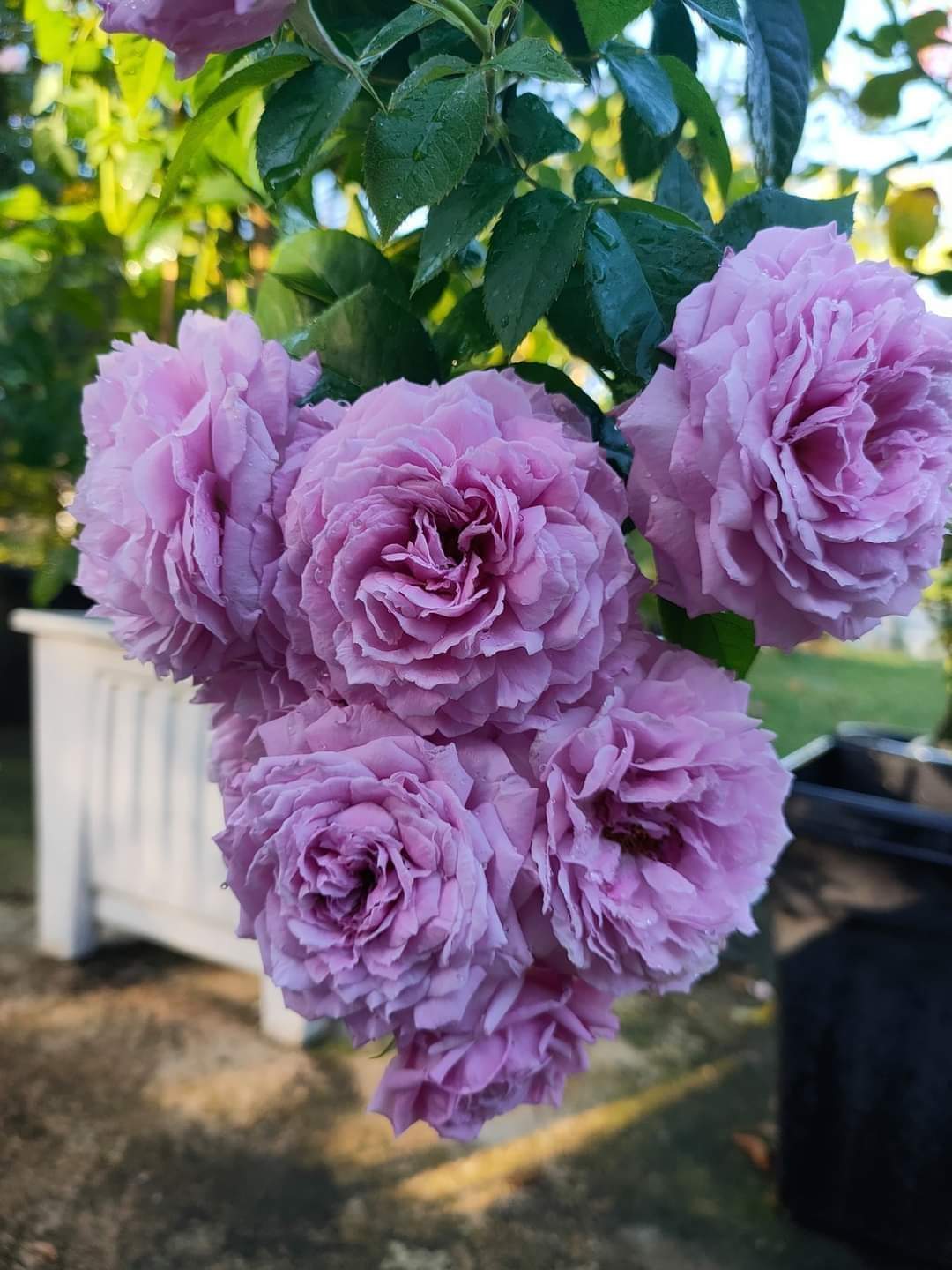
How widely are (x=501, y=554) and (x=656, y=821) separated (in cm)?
9

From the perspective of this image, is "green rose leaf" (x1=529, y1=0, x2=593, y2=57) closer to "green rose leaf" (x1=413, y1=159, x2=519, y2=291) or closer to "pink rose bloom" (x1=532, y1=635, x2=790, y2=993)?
"green rose leaf" (x1=413, y1=159, x2=519, y2=291)

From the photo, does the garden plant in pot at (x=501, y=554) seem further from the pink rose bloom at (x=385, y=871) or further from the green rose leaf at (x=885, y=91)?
the green rose leaf at (x=885, y=91)

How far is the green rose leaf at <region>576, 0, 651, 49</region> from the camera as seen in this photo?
0.29m

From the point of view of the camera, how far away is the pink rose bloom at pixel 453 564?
262mm

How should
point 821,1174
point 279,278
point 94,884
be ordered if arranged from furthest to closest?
1. point 94,884
2. point 821,1174
3. point 279,278

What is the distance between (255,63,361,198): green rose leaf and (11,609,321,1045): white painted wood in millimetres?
972

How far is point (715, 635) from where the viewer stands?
0.34m

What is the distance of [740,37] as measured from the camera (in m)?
0.32

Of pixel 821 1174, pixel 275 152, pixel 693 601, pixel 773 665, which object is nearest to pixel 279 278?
pixel 275 152

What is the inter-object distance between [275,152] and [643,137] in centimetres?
19

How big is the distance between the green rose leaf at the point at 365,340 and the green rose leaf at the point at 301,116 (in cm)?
5

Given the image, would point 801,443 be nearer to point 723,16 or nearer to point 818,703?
point 723,16

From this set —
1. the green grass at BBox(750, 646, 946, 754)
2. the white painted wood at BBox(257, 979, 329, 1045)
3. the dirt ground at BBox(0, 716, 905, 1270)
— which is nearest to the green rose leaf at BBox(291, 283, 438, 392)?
the dirt ground at BBox(0, 716, 905, 1270)

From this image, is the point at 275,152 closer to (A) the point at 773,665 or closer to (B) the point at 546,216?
(B) the point at 546,216
